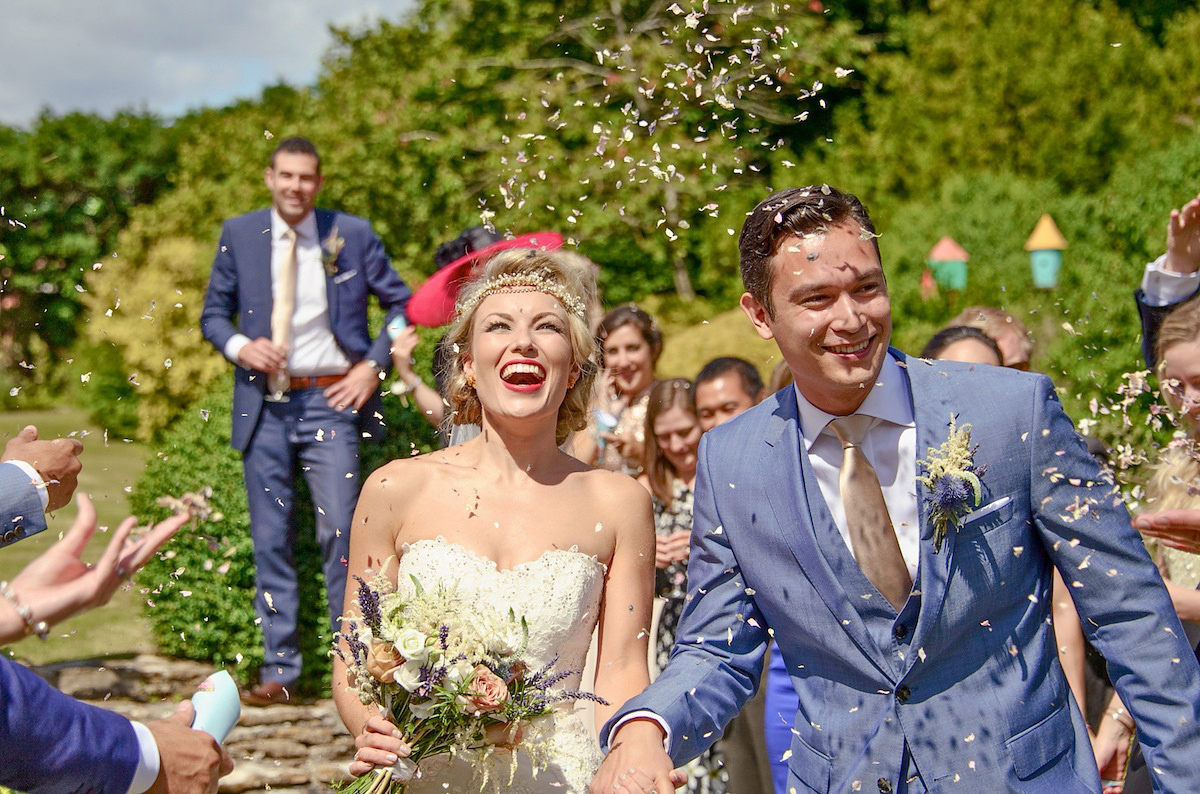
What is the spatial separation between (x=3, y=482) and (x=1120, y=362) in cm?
610

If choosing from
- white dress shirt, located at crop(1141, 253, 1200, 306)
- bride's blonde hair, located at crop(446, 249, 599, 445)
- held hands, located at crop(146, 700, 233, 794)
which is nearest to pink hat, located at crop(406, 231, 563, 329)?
bride's blonde hair, located at crop(446, 249, 599, 445)

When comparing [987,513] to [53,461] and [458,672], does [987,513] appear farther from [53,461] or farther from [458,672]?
[53,461]

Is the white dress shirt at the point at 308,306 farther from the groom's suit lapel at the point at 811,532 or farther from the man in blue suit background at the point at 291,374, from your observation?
the groom's suit lapel at the point at 811,532

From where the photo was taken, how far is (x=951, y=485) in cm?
293

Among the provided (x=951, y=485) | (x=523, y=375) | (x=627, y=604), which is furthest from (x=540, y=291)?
(x=951, y=485)

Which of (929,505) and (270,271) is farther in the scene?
(270,271)

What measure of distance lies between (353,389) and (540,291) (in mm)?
3105

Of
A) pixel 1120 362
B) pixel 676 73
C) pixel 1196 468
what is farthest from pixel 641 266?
pixel 1196 468

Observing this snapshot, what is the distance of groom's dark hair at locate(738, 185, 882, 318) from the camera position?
10.4ft

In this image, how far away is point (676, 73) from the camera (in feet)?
41.5

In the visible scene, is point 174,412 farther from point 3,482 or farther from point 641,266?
point 3,482

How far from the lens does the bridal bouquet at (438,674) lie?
10.4ft

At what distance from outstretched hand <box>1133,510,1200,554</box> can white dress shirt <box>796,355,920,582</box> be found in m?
0.56

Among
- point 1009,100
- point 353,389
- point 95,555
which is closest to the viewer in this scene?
point 353,389
